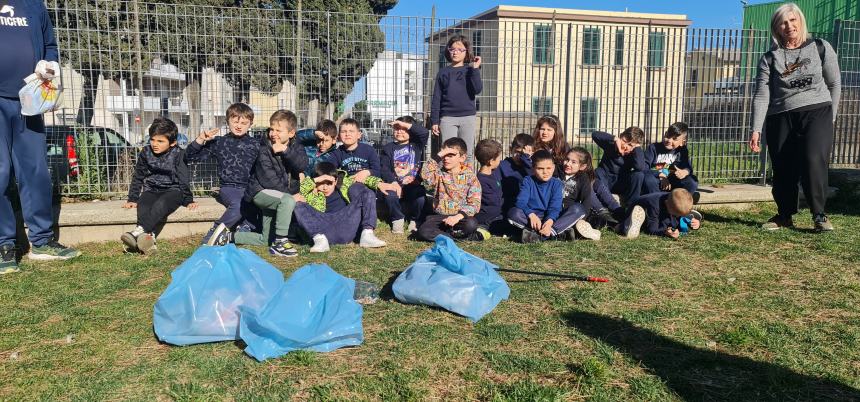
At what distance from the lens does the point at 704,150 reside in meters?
7.94

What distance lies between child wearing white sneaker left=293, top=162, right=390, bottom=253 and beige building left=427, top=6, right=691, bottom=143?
2.57 metres

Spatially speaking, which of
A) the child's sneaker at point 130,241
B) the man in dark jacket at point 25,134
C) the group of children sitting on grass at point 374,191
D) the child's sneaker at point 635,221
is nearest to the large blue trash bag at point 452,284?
the group of children sitting on grass at point 374,191

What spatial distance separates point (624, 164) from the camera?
6.91 metres

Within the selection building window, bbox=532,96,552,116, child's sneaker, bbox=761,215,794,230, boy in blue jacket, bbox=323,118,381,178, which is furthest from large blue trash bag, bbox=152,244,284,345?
building window, bbox=532,96,552,116

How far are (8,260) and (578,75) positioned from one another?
653 centimetres

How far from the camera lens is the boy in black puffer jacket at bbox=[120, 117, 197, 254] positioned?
5.74m

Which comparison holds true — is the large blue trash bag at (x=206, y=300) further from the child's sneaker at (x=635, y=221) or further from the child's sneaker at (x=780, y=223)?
the child's sneaker at (x=780, y=223)

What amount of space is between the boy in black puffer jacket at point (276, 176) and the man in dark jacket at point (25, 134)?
1.56 m

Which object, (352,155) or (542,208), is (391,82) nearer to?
(352,155)

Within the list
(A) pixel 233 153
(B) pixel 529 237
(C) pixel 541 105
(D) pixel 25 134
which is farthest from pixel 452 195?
(D) pixel 25 134

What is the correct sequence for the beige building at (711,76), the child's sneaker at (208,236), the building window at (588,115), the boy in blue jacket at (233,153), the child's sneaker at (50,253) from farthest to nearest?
the building window at (588,115)
the beige building at (711,76)
the boy in blue jacket at (233,153)
the child's sneaker at (208,236)
the child's sneaker at (50,253)

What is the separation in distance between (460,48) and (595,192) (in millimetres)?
2181

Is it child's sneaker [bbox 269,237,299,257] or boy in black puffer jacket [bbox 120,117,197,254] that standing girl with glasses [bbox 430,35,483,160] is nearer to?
child's sneaker [bbox 269,237,299,257]

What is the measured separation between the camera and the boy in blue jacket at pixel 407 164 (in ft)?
21.6
